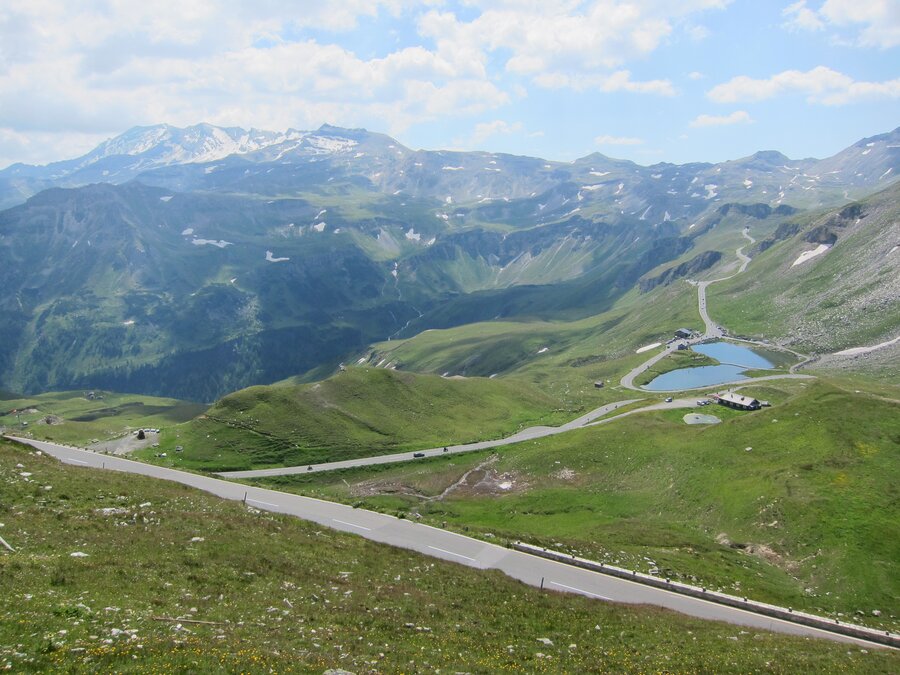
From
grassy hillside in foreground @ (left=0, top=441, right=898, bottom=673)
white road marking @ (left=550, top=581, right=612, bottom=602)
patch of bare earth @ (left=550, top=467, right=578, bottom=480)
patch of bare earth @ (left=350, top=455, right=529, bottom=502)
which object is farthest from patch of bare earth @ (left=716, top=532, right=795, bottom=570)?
patch of bare earth @ (left=350, top=455, right=529, bottom=502)

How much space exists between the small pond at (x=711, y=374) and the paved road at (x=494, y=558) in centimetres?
13183

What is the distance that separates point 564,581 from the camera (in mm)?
40312

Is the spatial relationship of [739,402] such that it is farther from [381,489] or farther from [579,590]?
[579,590]

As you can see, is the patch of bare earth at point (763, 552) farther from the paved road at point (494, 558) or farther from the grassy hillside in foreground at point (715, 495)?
the paved road at point (494, 558)

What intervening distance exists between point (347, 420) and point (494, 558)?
274ft

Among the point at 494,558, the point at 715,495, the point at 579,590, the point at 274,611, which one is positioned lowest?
the point at 715,495

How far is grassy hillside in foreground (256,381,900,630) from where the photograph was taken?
49.3 m

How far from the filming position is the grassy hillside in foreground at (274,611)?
20016 mm

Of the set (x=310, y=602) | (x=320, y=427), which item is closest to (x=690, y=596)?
(x=310, y=602)

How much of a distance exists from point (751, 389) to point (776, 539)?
96.1 m

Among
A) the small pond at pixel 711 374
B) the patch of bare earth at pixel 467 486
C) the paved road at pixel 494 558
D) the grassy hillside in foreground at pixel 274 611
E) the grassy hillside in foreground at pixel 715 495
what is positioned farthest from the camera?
the small pond at pixel 711 374

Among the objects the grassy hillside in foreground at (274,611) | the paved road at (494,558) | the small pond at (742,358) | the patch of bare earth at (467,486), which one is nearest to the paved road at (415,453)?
the patch of bare earth at (467,486)

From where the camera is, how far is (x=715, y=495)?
7019cm

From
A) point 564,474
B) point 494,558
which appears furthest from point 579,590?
point 564,474
